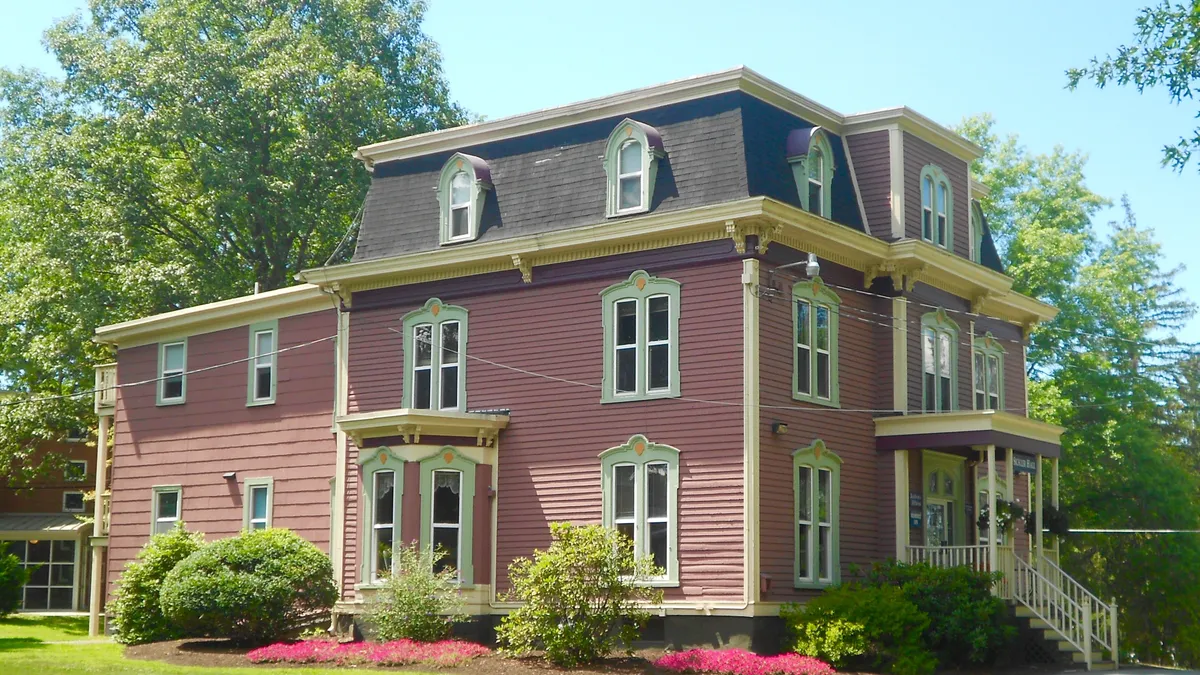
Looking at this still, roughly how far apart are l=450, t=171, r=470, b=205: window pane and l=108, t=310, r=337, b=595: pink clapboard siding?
4125mm

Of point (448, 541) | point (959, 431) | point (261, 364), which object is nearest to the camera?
point (959, 431)

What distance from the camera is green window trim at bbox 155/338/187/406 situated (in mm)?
34719

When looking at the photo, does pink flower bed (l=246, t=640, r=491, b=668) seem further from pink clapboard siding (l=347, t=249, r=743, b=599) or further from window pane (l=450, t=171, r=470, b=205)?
window pane (l=450, t=171, r=470, b=205)

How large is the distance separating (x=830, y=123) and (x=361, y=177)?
67.0 ft

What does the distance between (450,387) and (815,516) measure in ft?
25.4

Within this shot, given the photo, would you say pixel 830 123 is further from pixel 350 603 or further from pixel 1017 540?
pixel 350 603

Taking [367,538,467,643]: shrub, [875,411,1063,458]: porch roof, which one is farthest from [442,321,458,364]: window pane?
[875,411,1063,458]: porch roof

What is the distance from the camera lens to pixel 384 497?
28328 mm

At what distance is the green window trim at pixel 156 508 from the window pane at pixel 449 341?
27.3 feet

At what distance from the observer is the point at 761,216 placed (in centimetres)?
2528

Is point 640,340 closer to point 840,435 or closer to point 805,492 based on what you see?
point 805,492

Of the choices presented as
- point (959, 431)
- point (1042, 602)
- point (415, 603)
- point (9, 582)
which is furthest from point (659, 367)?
point (9, 582)

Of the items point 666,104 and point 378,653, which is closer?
point 378,653

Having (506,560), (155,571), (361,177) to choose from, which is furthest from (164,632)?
(361,177)
